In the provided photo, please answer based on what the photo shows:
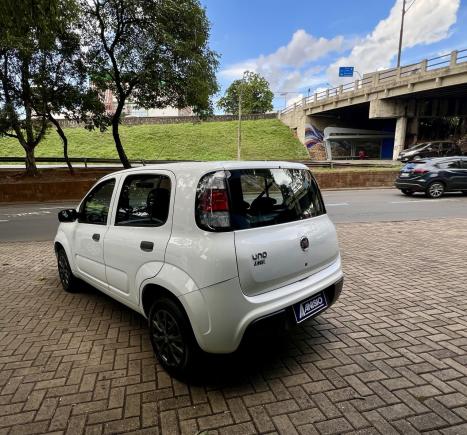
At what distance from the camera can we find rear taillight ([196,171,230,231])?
96.6 inches

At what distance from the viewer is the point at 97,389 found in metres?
2.66

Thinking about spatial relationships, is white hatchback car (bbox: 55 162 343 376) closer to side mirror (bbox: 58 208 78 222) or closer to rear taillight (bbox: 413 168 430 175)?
side mirror (bbox: 58 208 78 222)

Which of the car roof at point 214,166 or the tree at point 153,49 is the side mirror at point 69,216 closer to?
the car roof at point 214,166

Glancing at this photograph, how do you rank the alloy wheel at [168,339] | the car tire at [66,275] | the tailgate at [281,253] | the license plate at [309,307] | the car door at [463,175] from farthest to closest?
the car door at [463,175] → the car tire at [66,275] → the license plate at [309,307] → the alloy wheel at [168,339] → the tailgate at [281,253]

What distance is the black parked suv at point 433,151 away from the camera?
27766 mm

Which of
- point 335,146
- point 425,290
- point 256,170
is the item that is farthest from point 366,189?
point 335,146

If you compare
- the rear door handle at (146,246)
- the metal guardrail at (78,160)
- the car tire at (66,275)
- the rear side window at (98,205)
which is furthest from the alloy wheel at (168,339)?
the metal guardrail at (78,160)

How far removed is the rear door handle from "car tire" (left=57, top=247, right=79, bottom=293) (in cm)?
206

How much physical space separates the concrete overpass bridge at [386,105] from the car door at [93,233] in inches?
1076

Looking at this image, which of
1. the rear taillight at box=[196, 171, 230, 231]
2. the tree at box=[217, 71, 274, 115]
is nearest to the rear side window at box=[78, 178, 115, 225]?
the rear taillight at box=[196, 171, 230, 231]

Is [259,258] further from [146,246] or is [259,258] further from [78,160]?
[78,160]

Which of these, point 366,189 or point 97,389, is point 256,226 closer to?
point 97,389

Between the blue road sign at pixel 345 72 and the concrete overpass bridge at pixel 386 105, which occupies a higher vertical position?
the blue road sign at pixel 345 72

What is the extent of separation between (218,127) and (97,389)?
42860 millimetres
